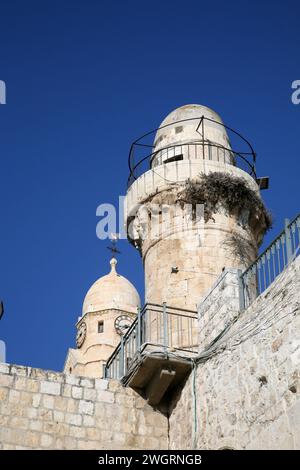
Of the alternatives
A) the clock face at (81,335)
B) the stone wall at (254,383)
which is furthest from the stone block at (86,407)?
the clock face at (81,335)

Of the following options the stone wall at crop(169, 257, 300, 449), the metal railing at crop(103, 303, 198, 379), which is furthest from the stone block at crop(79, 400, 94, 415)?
the stone wall at crop(169, 257, 300, 449)

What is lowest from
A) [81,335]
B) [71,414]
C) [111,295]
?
[71,414]

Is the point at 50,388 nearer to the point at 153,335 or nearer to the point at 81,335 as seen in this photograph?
the point at 153,335

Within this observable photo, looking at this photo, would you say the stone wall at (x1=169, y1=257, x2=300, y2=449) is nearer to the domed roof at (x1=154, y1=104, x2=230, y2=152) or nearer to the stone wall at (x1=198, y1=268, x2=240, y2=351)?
the stone wall at (x1=198, y1=268, x2=240, y2=351)

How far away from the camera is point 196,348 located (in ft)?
46.8

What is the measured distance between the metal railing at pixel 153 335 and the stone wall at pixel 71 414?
634mm

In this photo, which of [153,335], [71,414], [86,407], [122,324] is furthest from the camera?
[122,324]

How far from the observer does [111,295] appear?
28.6m

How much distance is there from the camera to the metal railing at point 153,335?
13.7 meters

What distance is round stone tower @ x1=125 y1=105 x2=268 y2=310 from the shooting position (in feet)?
50.6

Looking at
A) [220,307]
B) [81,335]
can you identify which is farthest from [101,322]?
[220,307]

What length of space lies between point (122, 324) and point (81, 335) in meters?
1.58

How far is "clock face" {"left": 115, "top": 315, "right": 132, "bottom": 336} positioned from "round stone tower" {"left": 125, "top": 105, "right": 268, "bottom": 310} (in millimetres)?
11346

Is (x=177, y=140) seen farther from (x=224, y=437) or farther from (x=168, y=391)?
(x=224, y=437)
